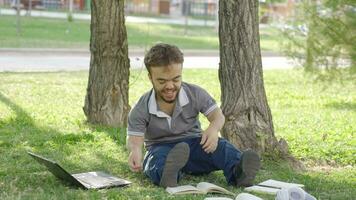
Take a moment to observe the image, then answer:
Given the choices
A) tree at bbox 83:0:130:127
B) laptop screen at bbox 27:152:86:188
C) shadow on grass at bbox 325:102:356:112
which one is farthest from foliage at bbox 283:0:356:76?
laptop screen at bbox 27:152:86:188

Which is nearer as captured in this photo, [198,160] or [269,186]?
[269,186]

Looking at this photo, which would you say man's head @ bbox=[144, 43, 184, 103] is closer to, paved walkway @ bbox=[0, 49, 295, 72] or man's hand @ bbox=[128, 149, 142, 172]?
man's hand @ bbox=[128, 149, 142, 172]

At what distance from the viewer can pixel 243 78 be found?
237 inches

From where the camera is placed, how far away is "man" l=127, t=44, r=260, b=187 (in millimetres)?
4945

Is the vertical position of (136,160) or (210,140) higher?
(210,140)

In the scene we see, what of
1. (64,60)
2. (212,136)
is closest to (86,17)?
(64,60)

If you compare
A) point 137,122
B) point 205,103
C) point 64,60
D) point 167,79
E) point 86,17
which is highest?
point 167,79

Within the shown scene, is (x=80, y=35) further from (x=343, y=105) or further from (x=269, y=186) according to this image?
(x=269, y=186)

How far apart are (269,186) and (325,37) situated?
5478 mm

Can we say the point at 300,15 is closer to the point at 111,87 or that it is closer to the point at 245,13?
the point at 111,87

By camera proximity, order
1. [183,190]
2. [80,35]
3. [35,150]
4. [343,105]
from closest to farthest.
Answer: [183,190], [35,150], [343,105], [80,35]

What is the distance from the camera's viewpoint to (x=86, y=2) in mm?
37094

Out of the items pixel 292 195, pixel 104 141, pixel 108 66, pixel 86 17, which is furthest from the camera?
pixel 86 17

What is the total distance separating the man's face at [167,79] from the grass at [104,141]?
59 cm
